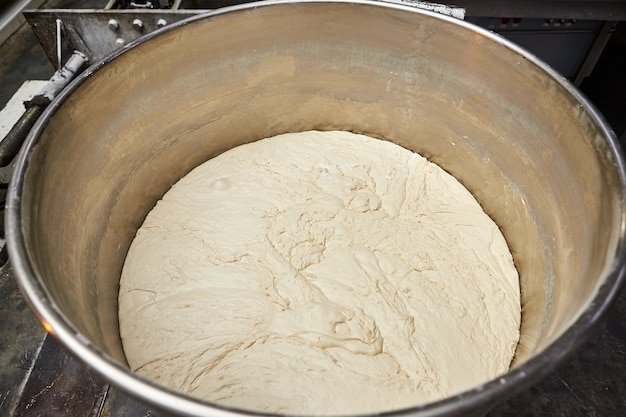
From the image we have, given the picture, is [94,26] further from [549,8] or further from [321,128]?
[549,8]

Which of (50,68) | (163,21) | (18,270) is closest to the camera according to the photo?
(18,270)

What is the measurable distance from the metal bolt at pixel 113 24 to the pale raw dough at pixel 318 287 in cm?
69

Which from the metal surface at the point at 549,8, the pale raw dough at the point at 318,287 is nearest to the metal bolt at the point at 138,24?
the pale raw dough at the point at 318,287

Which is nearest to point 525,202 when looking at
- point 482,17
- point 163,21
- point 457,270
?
point 457,270

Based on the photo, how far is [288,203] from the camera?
62.0 inches

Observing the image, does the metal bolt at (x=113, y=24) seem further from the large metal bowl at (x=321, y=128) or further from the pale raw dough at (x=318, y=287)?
the pale raw dough at (x=318, y=287)

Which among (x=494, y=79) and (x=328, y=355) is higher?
(x=494, y=79)

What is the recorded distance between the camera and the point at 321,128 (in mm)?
1920

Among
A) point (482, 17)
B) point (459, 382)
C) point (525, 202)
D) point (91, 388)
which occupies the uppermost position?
point (482, 17)

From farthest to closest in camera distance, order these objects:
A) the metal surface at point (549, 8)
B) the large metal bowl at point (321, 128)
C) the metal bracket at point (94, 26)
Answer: the metal surface at point (549, 8) → the metal bracket at point (94, 26) → the large metal bowl at point (321, 128)

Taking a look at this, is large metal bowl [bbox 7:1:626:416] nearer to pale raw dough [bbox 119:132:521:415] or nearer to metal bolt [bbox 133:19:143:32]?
pale raw dough [bbox 119:132:521:415]

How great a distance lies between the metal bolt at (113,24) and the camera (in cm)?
180

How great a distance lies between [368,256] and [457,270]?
29cm

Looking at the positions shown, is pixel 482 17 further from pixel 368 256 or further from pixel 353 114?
pixel 368 256
